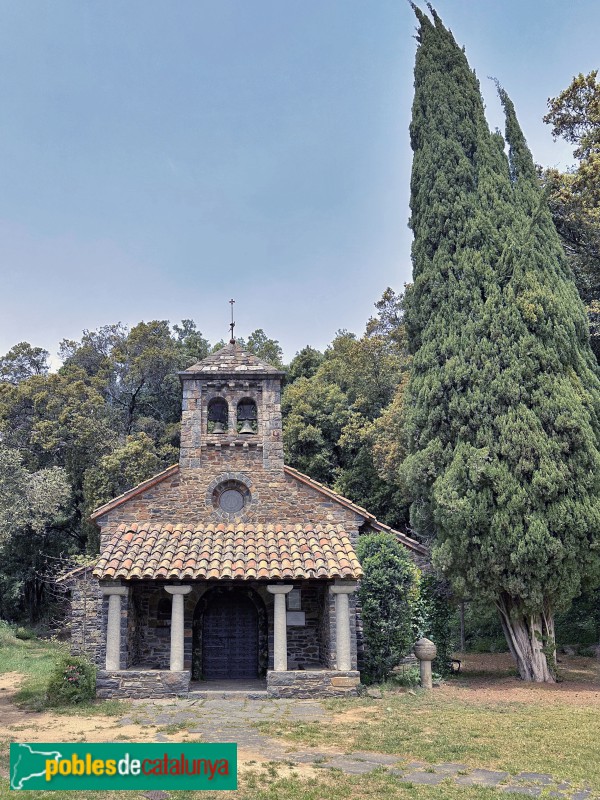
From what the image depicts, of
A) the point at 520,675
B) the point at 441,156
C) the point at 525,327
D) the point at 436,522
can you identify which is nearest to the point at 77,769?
the point at 436,522

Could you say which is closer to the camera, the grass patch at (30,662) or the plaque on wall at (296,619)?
the grass patch at (30,662)

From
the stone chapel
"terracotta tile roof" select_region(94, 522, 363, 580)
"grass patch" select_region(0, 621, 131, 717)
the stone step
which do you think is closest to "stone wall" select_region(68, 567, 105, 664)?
"grass patch" select_region(0, 621, 131, 717)

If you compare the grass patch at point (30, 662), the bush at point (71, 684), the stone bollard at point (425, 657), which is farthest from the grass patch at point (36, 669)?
the stone bollard at point (425, 657)

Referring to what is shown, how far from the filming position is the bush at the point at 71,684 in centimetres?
1185

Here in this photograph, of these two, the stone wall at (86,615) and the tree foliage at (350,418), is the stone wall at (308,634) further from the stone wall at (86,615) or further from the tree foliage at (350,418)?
the tree foliage at (350,418)

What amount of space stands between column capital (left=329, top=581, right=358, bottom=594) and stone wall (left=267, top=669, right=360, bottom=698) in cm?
154

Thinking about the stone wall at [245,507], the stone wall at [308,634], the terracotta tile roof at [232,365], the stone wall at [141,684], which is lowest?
the stone wall at [141,684]

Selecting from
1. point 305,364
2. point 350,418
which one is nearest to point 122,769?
point 350,418

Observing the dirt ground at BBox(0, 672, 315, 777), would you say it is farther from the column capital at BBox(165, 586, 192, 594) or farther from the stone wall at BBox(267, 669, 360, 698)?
the stone wall at BBox(267, 669, 360, 698)

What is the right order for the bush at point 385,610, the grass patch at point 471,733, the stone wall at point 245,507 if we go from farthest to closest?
the stone wall at point 245,507 → the bush at point 385,610 → the grass patch at point 471,733

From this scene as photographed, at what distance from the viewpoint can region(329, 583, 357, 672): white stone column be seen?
12711 millimetres

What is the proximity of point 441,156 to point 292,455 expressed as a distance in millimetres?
16603

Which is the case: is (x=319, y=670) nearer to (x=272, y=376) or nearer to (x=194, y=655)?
(x=194, y=655)

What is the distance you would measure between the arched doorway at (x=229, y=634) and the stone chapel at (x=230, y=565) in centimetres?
2
